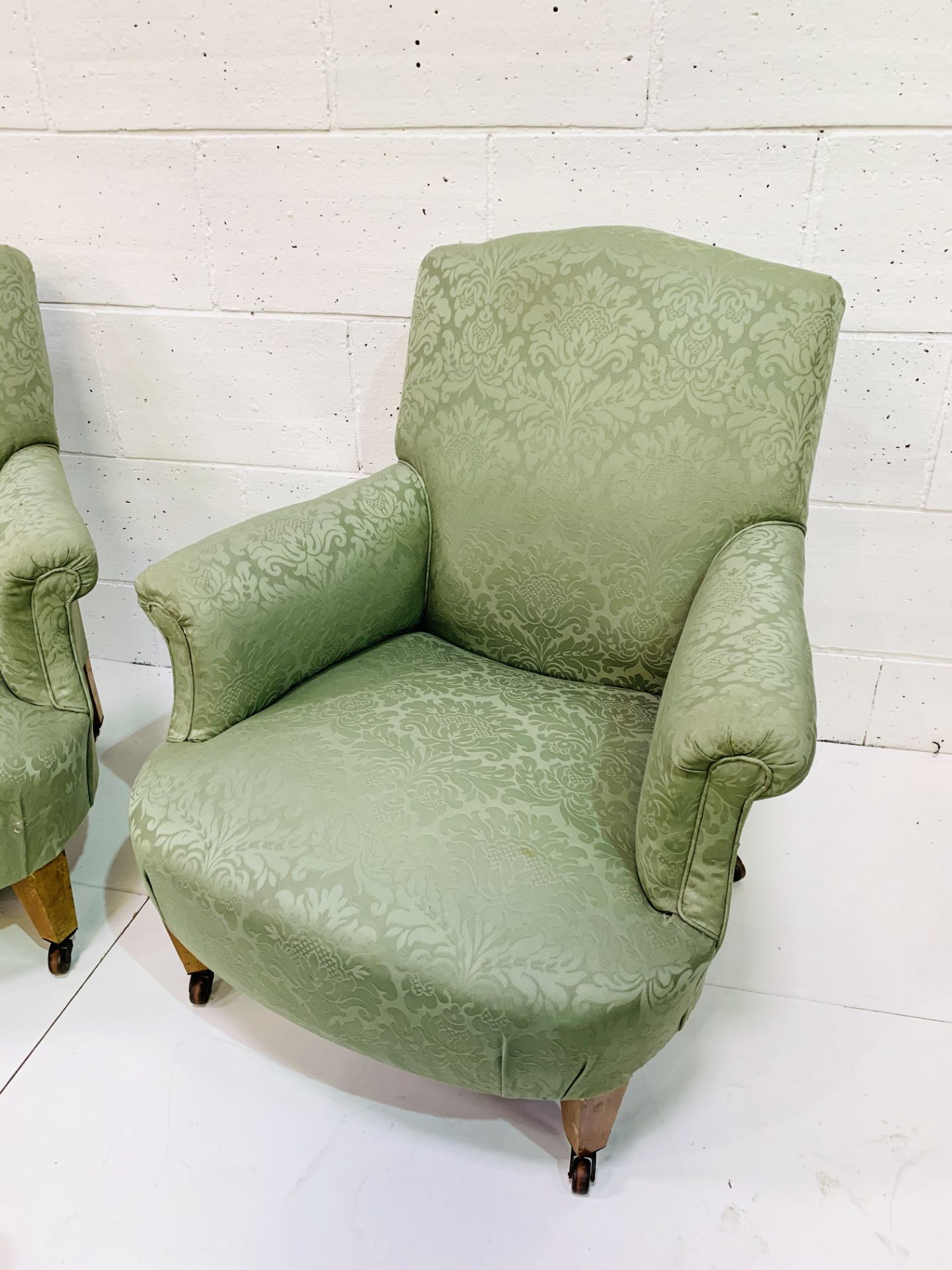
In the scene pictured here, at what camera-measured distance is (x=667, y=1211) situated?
1.03m

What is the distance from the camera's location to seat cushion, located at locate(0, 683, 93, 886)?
1.15 meters

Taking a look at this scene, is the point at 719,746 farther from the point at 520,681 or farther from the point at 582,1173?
the point at 582,1173

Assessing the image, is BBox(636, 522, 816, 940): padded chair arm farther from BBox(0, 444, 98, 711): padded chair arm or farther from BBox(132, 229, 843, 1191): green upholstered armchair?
BBox(0, 444, 98, 711): padded chair arm

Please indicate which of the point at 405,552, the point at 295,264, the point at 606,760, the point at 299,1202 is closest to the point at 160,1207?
the point at 299,1202

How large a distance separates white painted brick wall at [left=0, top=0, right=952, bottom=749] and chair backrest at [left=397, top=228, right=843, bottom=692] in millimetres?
246

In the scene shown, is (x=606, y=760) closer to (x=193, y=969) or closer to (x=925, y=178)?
(x=193, y=969)

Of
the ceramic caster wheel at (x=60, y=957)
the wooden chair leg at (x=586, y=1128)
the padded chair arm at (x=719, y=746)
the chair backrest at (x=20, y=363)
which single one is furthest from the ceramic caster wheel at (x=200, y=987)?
the chair backrest at (x=20, y=363)

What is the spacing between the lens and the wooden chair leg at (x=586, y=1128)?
0.99 meters

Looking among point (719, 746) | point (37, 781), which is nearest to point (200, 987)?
point (37, 781)

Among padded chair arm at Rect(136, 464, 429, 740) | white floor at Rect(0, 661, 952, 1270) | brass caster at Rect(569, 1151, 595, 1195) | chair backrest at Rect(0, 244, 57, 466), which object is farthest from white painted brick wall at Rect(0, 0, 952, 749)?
brass caster at Rect(569, 1151, 595, 1195)

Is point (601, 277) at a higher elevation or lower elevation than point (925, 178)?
lower

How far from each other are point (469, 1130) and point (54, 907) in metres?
0.62

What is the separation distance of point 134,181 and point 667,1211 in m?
1.68

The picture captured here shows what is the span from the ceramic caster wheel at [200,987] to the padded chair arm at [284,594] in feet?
1.15
